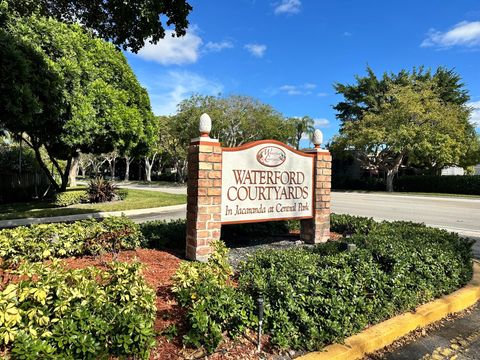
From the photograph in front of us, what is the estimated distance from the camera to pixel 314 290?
2.95 m

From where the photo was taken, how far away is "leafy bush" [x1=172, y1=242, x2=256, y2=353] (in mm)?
2410

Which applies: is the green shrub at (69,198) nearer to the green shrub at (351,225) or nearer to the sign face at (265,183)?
the green shrub at (351,225)

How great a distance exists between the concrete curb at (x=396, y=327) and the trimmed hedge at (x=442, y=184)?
86.4 ft

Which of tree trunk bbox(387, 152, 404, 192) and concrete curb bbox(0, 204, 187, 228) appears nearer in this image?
concrete curb bbox(0, 204, 187, 228)

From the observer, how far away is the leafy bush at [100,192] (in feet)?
51.9

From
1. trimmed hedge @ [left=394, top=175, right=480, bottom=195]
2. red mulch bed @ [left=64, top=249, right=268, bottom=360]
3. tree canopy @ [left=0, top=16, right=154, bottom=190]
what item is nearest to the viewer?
red mulch bed @ [left=64, top=249, right=268, bottom=360]

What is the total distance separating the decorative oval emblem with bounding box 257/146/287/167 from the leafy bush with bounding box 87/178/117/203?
1263 centimetres

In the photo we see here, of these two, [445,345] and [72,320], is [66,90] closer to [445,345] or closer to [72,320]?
[72,320]

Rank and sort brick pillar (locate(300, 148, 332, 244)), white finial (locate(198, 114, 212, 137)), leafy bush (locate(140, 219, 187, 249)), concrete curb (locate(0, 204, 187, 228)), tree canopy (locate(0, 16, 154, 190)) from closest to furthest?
white finial (locate(198, 114, 212, 137))
leafy bush (locate(140, 219, 187, 249))
brick pillar (locate(300, 148, 332, 244))
tree canopy (locate(0, 16, 154, 190))
concrete curb (locate(0, 204, 187, 228))

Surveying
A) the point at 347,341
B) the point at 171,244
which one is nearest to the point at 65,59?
the point at 171,244

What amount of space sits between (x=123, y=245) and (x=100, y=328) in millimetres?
2765

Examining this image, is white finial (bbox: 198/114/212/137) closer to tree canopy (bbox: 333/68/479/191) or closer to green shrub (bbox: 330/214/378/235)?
green shrub (bbox: 330/214/378/235)

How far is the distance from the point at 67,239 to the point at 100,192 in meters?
12.3

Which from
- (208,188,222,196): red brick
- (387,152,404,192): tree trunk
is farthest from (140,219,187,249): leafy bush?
(387,152,404,192): tree trunk
